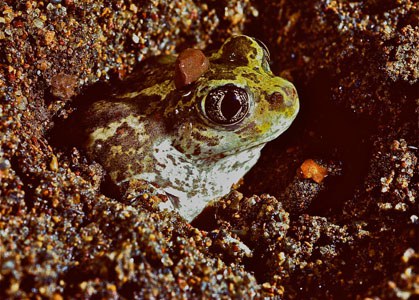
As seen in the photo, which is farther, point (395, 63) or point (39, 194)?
point (395, 63)

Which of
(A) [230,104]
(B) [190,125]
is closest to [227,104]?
(A) [230,104]

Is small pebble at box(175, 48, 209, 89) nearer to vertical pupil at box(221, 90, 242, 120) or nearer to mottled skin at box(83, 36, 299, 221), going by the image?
mottled skin at box(83, 36, 299, 221)

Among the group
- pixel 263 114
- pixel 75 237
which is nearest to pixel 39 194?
pixel 75 237

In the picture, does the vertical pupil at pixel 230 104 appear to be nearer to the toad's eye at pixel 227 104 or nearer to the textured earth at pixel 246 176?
the toad's eye at pixel 227 104

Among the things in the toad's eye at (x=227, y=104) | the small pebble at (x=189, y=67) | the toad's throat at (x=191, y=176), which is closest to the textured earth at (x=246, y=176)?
the toad's throat at (x=191, y=176)

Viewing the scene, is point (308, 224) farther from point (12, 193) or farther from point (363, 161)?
point (12, 193)

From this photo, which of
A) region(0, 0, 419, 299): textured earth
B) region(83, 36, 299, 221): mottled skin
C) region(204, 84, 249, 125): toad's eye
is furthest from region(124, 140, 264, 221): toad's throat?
region(204, 84, 249, 125): toad's eye
